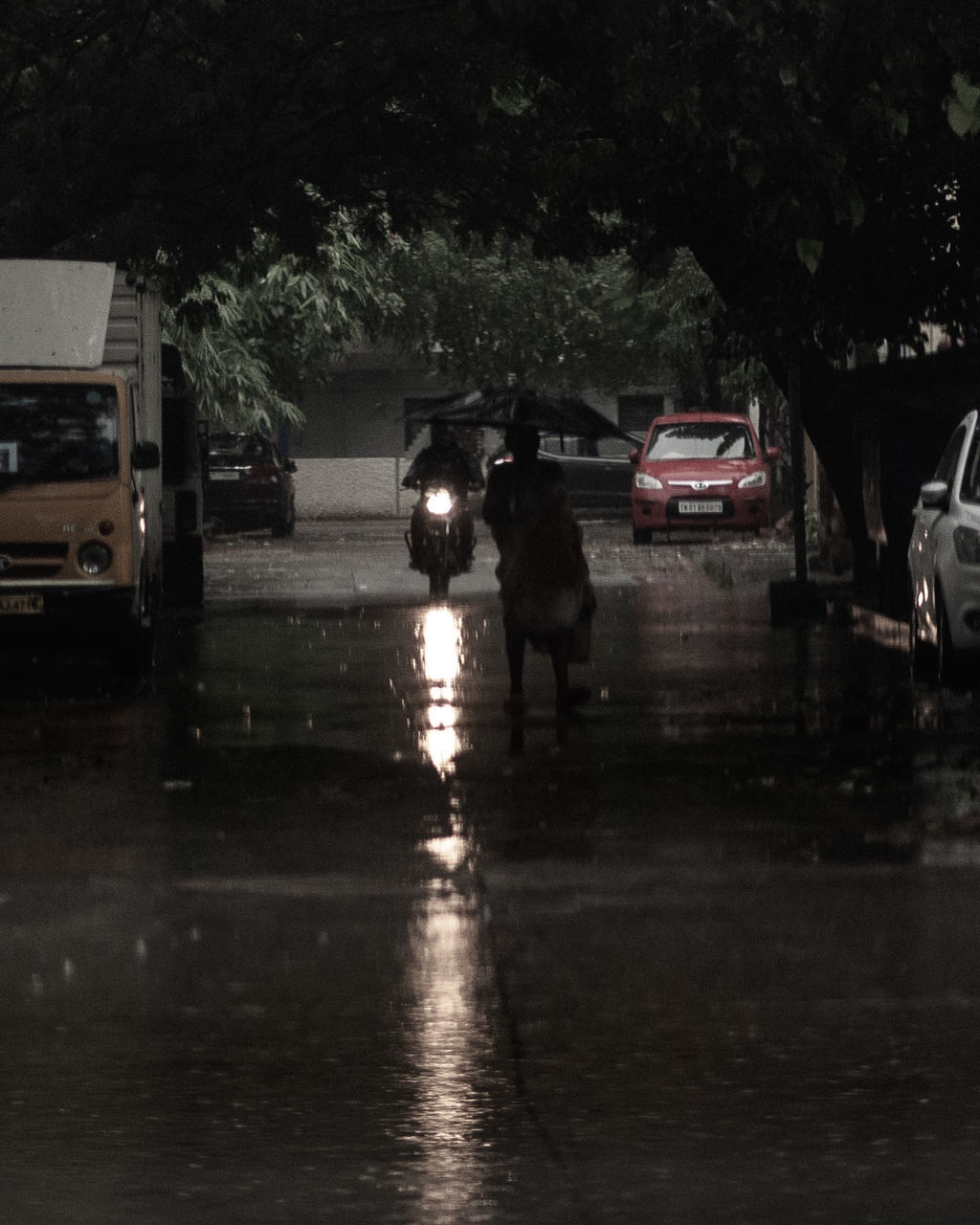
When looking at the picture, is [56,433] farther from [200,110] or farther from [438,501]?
[438,501]

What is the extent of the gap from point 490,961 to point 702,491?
32.1m

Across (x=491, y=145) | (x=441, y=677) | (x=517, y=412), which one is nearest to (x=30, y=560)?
(x=441, y=677)

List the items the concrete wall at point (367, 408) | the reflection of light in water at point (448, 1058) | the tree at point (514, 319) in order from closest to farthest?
the reflection of light in water at point (448, 1058)
the tree at point (514, 319)
the concrete wall at point (367, 408)

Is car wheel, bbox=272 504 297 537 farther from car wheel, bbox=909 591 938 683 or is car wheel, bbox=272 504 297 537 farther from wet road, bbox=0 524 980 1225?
wet road, bbox=0 524 980 1225

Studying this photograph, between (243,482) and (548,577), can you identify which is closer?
(548,577)

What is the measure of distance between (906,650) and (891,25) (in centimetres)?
590

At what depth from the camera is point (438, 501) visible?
2756cm

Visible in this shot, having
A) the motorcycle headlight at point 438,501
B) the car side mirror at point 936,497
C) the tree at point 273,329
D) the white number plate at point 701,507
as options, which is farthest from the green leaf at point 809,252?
the tree at point 273,329

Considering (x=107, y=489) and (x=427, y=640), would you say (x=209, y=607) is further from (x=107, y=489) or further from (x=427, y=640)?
(x=107, y=489)

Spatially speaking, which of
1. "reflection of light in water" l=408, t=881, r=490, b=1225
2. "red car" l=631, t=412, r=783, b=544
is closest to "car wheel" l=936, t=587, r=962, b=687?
"reflection of light in water" l=408, t=881, r=490, b=1225

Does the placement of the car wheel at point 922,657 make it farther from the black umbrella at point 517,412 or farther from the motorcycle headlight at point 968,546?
the black umbrella at point 517,412

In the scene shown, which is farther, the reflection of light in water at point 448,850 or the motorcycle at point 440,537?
the motorcycle at point 440,537

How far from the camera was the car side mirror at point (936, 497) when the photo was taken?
54.3 ft

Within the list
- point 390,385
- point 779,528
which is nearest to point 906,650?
point 779,528
